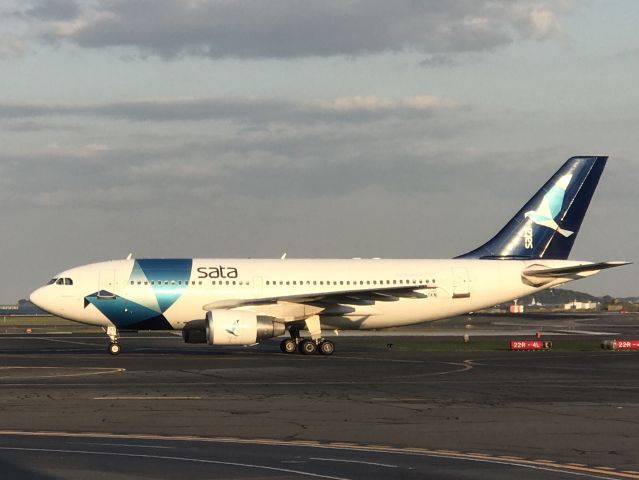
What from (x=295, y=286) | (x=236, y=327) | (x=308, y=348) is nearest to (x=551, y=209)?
(x=295, y=286)

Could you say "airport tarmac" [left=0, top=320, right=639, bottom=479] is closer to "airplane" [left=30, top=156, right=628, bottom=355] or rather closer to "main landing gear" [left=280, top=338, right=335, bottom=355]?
"airplane" [left=30, top=156, right=628, bottom=355]

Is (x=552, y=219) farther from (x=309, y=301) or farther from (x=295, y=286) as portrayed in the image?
(x=309, y=301)

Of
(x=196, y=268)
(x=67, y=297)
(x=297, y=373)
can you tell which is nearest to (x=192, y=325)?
(x=196, y=268)

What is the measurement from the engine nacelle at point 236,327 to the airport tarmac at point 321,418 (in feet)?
8.80

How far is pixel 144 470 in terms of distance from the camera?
17.3 metres

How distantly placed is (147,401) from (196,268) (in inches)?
980

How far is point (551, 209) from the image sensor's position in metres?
59.0

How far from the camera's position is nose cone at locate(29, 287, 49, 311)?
53.3m

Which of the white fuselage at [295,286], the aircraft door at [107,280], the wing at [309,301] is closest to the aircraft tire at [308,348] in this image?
the wing at [309,301]

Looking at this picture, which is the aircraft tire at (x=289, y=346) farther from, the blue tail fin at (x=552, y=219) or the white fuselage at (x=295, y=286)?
the blue tail fin at (x=552, y=219)

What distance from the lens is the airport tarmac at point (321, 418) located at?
18.0m

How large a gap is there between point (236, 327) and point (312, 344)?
5.27m

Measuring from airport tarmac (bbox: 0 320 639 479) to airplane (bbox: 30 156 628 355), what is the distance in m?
5.78

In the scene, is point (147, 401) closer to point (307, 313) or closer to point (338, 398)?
point (338, 398)
